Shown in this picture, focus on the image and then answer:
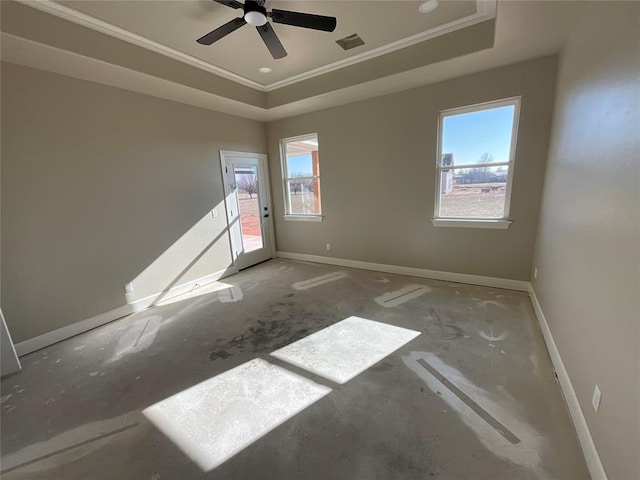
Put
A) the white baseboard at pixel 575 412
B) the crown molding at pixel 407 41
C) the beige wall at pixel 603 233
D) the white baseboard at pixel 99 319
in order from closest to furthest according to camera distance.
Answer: the beige wall at pixel 603 233
the white baseboard at pixel 575 412
the crown molding at pixel 407 41
the white baseboard at pixel 99 319

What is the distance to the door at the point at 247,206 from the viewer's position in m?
4.63

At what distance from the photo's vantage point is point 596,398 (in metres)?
1.38

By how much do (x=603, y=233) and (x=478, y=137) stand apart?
246 centimetres

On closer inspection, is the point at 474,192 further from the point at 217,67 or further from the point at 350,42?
the point at 217,67

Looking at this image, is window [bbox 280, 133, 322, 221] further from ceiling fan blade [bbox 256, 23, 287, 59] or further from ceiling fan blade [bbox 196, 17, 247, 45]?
ceiling fan blade [bbox 196, 17, 247, 45]

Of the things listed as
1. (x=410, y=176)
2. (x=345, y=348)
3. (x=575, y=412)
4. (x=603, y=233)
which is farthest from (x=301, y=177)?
(x=575, y=412)

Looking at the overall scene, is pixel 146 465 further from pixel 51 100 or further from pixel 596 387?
pixel 51 100

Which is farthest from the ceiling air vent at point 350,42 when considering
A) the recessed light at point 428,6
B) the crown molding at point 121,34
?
the crown molding at point 121,34

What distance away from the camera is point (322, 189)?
191 inches

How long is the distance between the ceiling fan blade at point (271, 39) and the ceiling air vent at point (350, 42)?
34.4 inches

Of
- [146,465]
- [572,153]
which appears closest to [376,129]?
[572,153]

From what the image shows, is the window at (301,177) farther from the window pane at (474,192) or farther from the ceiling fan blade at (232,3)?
the ceiling fan blade at (232,3)

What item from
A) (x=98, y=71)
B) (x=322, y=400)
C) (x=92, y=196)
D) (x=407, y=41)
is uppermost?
(x=407, y=41)

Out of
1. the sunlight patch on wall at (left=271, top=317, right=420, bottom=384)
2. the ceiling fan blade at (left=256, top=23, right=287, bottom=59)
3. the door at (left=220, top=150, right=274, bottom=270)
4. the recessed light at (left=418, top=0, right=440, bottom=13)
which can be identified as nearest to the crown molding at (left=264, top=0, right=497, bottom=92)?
the recessed light at (left=418, top=0, right=440, bottom=13)
